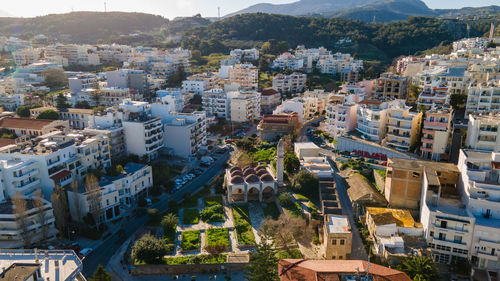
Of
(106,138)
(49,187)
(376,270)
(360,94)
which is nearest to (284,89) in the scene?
(360,94)

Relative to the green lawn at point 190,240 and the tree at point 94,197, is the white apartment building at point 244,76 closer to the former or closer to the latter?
the tree at point 94,197

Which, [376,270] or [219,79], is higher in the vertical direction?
[219,79]

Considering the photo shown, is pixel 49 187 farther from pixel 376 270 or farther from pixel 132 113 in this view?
pixel 376 270

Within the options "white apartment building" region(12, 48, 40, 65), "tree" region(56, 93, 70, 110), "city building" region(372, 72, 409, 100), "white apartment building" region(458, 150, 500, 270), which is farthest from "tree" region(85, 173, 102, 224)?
"white apartment building" region(12, 48, 40, 65)

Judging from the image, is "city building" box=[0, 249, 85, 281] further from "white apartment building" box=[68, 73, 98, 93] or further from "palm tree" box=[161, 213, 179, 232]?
→ "white apartment building" box=[68, 73, 98, 93]

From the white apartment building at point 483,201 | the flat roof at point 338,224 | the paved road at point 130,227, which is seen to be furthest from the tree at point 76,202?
the white apartment building at point 483,201

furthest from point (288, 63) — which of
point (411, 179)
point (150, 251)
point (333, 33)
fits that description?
point (150, 251)

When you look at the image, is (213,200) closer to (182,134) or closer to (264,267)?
(182,134)
